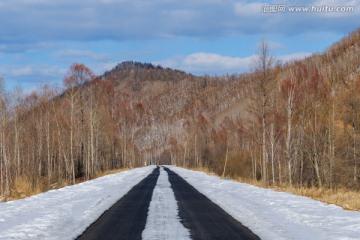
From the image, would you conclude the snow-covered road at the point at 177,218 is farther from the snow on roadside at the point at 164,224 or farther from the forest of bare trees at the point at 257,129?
the forest of bare trees at the point at 257,129

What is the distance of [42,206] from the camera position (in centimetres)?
1468

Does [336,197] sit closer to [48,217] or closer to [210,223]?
[210,223]

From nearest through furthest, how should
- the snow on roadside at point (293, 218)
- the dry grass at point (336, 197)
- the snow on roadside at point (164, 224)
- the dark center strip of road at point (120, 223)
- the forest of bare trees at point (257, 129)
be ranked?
the snow on roadside at point (164, 224), the snow on roadside at point (293, 218), the dark center strip of road at point (120, 223), the dry grass at point (336, 197), the forest of bare trees at point (257, 129)

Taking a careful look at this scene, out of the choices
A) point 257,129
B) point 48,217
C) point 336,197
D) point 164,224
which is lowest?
point 336,197

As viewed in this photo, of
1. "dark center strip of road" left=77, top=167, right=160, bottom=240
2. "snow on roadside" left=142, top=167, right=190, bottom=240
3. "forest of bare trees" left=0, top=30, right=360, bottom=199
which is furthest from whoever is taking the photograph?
"forest of bare trees" left=0, top=30, right=360, bottom=199

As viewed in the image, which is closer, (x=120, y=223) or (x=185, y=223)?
(x=185, y=223)

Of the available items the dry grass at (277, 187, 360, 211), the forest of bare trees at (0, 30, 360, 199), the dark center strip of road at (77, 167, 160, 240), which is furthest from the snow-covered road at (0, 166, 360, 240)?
the forest of bare trees at (0, 30, 360, 199)

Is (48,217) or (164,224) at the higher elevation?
(48,217)

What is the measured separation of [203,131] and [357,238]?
106773mm

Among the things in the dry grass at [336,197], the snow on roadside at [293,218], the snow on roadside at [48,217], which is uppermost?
the snow on roadside at [48,217]

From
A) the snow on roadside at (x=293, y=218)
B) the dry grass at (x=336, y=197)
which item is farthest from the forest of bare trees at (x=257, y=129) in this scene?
the snow on roadside at (x=293, y=218)

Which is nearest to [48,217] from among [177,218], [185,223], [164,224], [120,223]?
[120,223]

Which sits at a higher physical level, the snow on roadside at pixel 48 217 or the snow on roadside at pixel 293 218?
the snow on roadside at pixel 48 217

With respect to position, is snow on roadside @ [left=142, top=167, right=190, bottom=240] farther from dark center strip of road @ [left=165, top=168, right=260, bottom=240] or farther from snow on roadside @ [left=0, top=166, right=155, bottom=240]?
snow on roadside @ [left=0, top=166, right=155, bottom=240]
